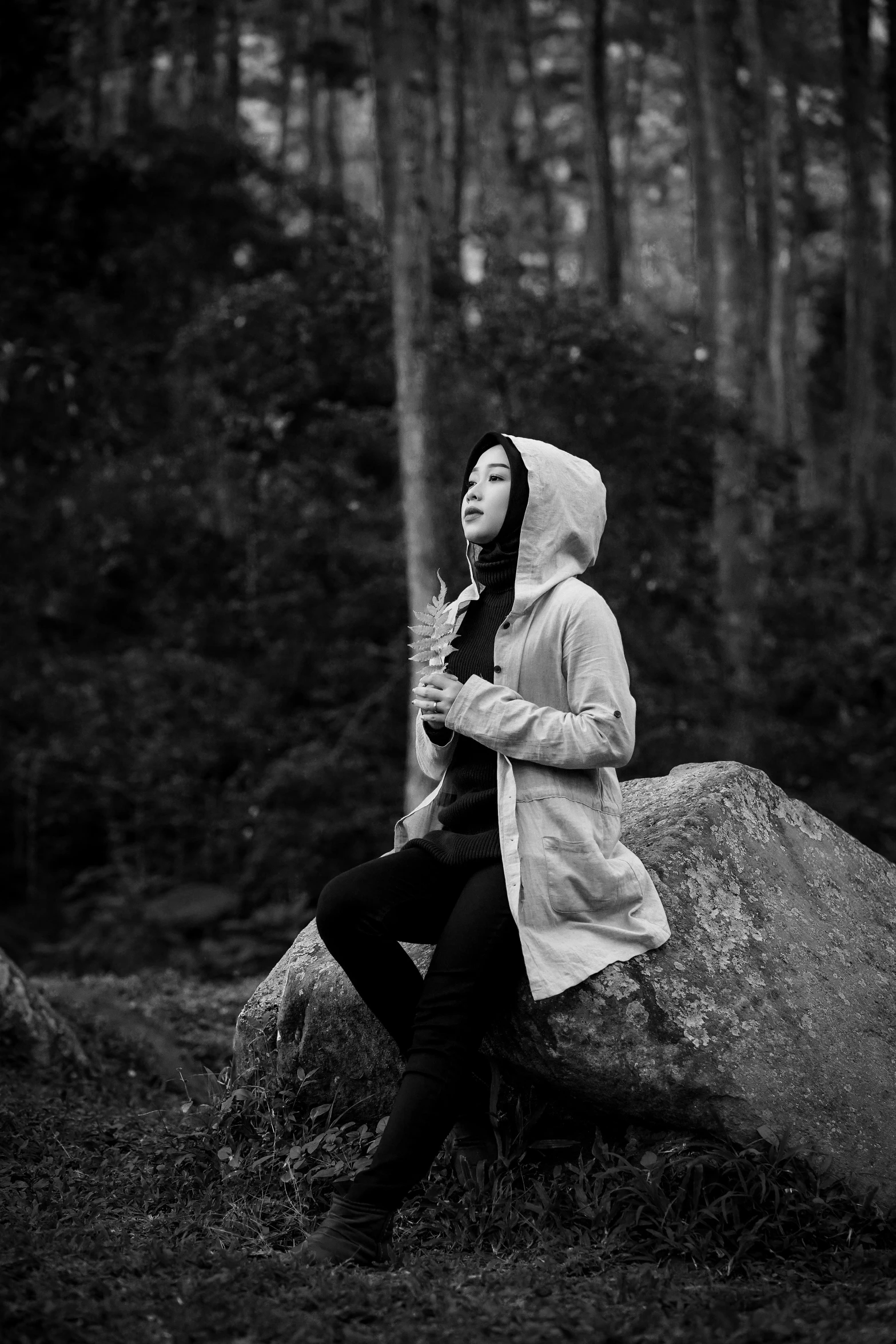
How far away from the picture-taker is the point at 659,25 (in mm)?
23625

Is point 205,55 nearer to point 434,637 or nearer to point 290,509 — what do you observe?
point 290,509

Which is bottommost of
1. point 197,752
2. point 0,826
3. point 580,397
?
point 0,826

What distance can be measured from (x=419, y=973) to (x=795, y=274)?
2333 centimetres

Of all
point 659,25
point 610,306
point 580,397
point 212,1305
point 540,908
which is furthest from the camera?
point 659,25

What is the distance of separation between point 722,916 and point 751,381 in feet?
31.3

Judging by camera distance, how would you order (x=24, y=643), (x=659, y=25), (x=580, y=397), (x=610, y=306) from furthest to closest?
(x=659, y=25) → (x=24, y=643) → (x=610, y=306) → (x=580, y=397)

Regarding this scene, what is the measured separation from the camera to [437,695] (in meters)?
3.75

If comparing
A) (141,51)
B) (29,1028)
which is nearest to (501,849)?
(29,1028)

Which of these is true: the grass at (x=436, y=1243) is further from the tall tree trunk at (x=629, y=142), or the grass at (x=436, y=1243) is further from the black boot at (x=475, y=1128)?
the tall tree trunk at (x=629, y=142)

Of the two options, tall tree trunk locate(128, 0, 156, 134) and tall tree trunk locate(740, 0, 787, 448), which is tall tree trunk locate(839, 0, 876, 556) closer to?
tall tree trunk locate(740, 0, 787, 448)

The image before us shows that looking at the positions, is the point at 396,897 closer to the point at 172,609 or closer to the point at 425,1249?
the point at 425,1249

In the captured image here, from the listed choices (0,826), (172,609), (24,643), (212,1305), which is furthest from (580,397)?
(212,1305)

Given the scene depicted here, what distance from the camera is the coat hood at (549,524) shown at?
3920mm

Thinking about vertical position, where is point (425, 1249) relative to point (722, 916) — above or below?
below
